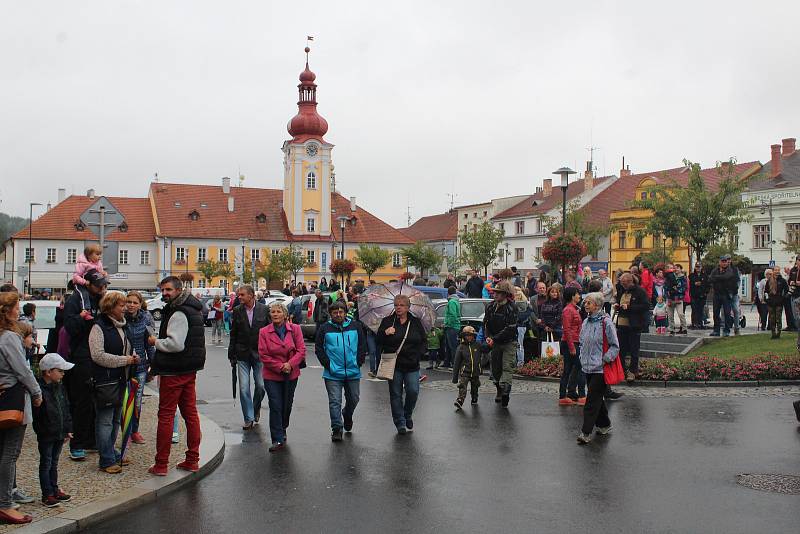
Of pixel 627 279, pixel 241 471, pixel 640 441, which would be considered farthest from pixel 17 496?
pixel 627 279

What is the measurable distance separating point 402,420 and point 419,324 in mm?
1312

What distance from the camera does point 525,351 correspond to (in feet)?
57.5

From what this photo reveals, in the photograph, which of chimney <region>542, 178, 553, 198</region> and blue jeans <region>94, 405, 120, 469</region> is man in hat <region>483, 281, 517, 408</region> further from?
chimney <region>542, 178, 553, 198</region>

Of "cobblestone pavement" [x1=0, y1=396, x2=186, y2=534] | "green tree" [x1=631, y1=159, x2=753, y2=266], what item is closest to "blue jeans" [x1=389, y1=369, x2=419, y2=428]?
"cobblestone pavement" [x1=0, y1=396, x2=186, y2=534]

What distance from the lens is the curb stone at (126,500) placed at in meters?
6.68

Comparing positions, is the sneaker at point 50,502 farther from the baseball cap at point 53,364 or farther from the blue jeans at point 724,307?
the blue jeans at point 724,307

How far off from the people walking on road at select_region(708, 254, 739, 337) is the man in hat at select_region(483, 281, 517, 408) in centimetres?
832

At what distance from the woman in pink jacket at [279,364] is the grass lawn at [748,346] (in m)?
10.2

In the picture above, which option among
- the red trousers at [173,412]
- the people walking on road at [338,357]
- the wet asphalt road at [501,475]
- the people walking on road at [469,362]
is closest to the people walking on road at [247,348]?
the wet asphalt road at [501,475]

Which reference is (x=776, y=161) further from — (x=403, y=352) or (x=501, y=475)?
(x=501, y=475)

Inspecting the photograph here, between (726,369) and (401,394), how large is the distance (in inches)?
282

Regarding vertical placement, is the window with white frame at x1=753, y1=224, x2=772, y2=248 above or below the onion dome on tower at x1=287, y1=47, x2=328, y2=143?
below

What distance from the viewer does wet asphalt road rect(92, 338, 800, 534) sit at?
687cm

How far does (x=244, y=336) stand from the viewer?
1152cm
